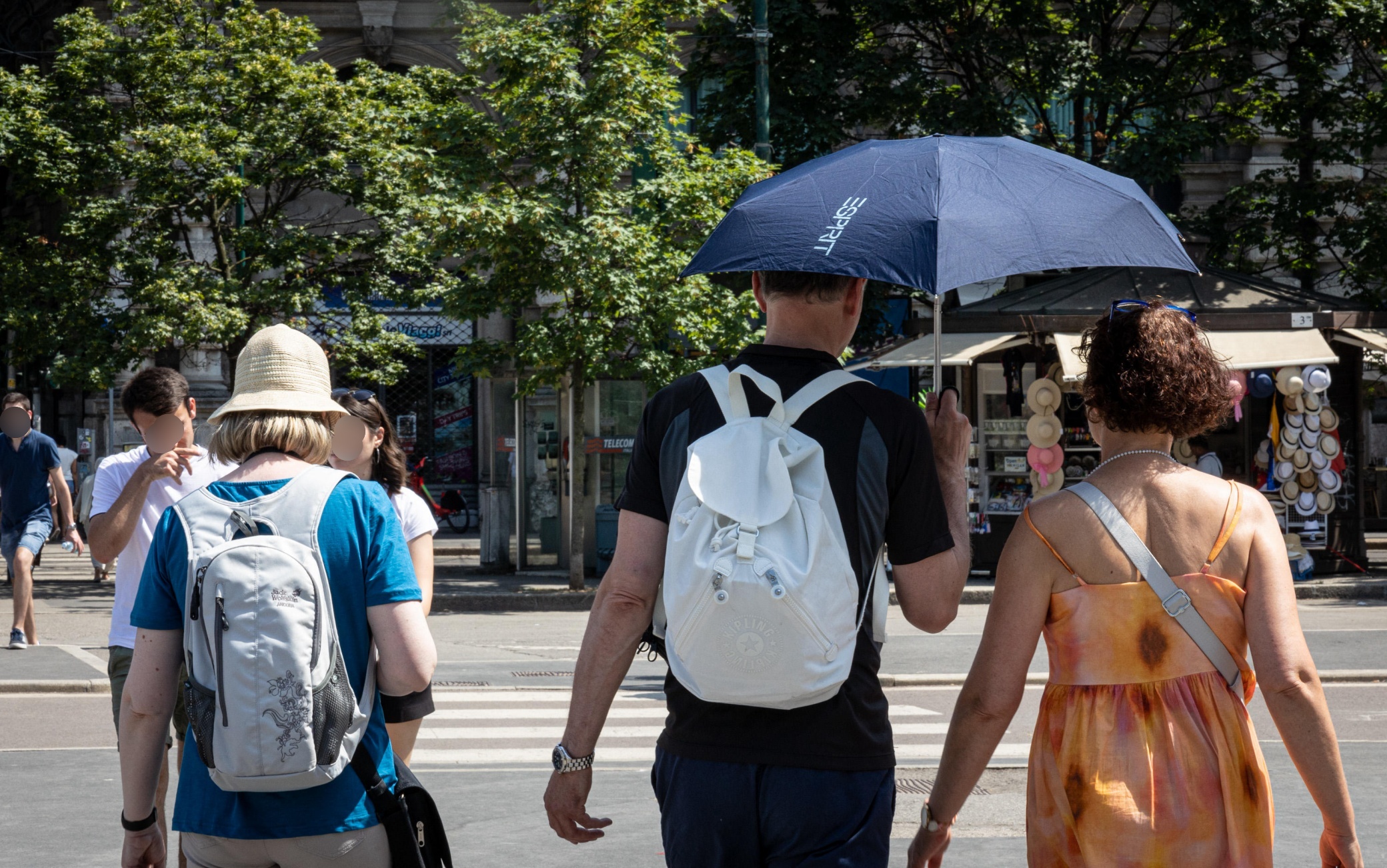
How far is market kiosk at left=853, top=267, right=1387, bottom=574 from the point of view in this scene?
57.8 ft

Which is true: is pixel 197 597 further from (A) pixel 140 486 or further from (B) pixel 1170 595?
(A) pixel 140 486

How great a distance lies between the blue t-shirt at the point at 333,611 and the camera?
290 cm

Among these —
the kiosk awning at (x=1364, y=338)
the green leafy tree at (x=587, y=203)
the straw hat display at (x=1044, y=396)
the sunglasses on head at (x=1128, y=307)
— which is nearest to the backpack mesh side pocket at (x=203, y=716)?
the sunglasses on head at (x=1128, y=307)

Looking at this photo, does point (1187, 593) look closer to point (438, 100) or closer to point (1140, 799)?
point (1140, 799)

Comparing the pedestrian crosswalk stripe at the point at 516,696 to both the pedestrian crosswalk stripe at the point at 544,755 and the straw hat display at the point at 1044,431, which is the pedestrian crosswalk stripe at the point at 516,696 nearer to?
the pedestrian crosswalk stripe at the point at 544,755

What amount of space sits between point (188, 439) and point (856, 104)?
635 inches

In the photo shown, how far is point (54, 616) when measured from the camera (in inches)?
610

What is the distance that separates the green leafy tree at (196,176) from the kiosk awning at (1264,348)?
27.3 ft

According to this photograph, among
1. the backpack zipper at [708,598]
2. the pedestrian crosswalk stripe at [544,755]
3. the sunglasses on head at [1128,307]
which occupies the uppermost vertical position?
Result: the sunglasses on head at [1128,307]

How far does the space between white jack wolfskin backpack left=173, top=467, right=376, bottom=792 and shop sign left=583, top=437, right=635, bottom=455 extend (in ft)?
54.5

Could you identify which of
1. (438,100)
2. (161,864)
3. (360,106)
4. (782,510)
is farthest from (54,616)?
(782,510)

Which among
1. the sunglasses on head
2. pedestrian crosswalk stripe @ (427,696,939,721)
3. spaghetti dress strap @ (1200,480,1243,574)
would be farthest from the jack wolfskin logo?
pedestrian crosswalk stripe @ (427,696,939,721)

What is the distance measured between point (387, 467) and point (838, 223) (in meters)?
2.69

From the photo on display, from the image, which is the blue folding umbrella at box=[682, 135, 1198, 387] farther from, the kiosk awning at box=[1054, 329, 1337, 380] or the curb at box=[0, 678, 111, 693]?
the kiosk awning at box=[1054, 329, 1337, 380]
